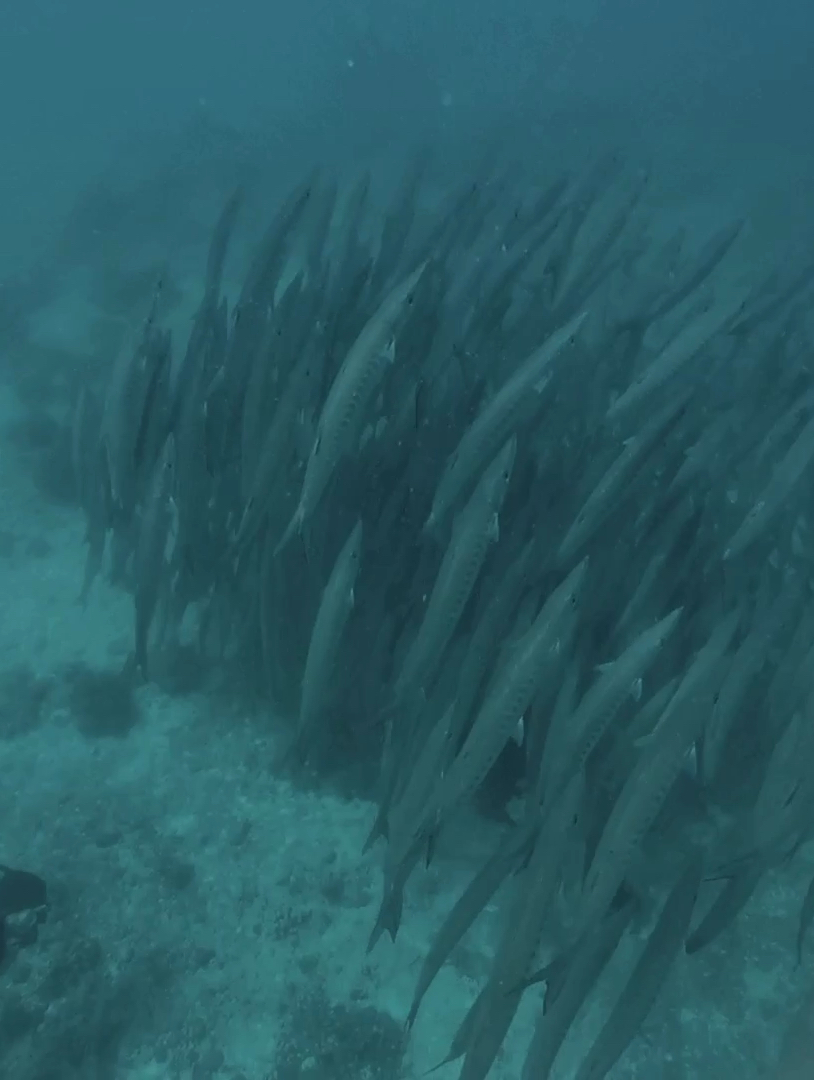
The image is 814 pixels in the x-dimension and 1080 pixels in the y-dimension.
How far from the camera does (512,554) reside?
4.17m

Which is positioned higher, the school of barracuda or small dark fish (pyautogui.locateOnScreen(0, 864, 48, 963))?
the school of barracuda

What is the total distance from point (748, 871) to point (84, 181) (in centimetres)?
2370

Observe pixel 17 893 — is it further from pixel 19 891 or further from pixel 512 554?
pixel 512 554

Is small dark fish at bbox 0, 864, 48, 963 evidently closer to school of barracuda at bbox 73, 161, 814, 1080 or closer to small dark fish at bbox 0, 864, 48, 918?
small dark fish at bbox 0, 864, 48, 918

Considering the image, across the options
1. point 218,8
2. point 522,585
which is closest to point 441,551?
point 522,585

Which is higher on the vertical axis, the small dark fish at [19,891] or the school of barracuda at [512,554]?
the school of barracuda at [512,554]

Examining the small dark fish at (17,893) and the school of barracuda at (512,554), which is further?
the small dark fish at (17,893)

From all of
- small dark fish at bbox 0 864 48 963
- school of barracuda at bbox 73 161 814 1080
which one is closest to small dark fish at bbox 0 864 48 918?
small dark fish at bbox 0 864 48 963

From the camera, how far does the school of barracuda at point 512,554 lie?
3.11 meters

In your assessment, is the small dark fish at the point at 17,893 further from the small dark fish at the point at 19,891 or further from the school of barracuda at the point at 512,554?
the school of barracuda at the point at 512,554

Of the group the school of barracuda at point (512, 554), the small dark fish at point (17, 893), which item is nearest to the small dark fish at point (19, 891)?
the small dark fish at point (17, 893)

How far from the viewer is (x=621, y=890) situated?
363 cm

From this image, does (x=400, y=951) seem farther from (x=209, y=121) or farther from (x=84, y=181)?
(x=209, y=121)

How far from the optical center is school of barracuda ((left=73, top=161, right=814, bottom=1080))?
3111mm
